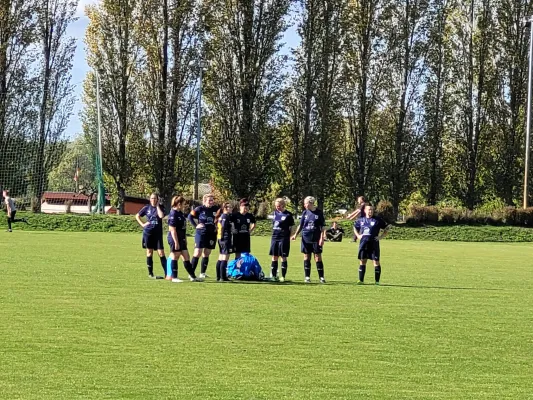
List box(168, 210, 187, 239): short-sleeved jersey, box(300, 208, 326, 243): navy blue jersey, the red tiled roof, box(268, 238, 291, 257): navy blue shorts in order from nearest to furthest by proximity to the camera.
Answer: box(168, 210, 187, 239): short-sleeved jersey → box(300, 208, 326, 243): navy blue jersey → box(268, 238, 291, 257): navy blue shorts → the red tiled roof

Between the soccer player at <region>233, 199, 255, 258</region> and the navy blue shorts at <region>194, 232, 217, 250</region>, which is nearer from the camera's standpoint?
the navy blue shorts at <region>194, 232, 217, 250</region>

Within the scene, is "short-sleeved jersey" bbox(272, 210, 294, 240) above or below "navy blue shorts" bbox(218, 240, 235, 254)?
above

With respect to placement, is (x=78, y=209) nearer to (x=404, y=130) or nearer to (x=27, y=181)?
(x=27, y=181)

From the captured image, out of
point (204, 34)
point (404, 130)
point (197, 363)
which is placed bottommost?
point (197, 363)

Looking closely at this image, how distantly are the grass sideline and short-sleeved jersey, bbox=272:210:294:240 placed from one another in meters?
22.0

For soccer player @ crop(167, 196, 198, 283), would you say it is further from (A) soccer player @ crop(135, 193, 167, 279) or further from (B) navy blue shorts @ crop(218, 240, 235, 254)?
(B) navy blue shorts @ crop(218, 240, 235, 254)

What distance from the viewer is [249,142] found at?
47750 millimetres

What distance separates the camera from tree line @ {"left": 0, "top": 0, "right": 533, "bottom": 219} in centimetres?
4809

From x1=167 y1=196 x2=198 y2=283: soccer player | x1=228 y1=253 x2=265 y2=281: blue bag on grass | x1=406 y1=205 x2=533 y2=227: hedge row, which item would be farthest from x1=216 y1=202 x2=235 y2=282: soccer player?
x1=406 y1=205 x2=533 y2=227: hedge row

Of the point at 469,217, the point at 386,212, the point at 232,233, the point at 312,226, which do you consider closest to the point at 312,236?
the point at 312,226

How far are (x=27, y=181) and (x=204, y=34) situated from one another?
12.8 meters

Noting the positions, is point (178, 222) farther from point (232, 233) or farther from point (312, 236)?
point (312, 236)

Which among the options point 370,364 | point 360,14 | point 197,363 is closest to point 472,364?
point 370,364

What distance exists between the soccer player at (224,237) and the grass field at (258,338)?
2.35 ft
